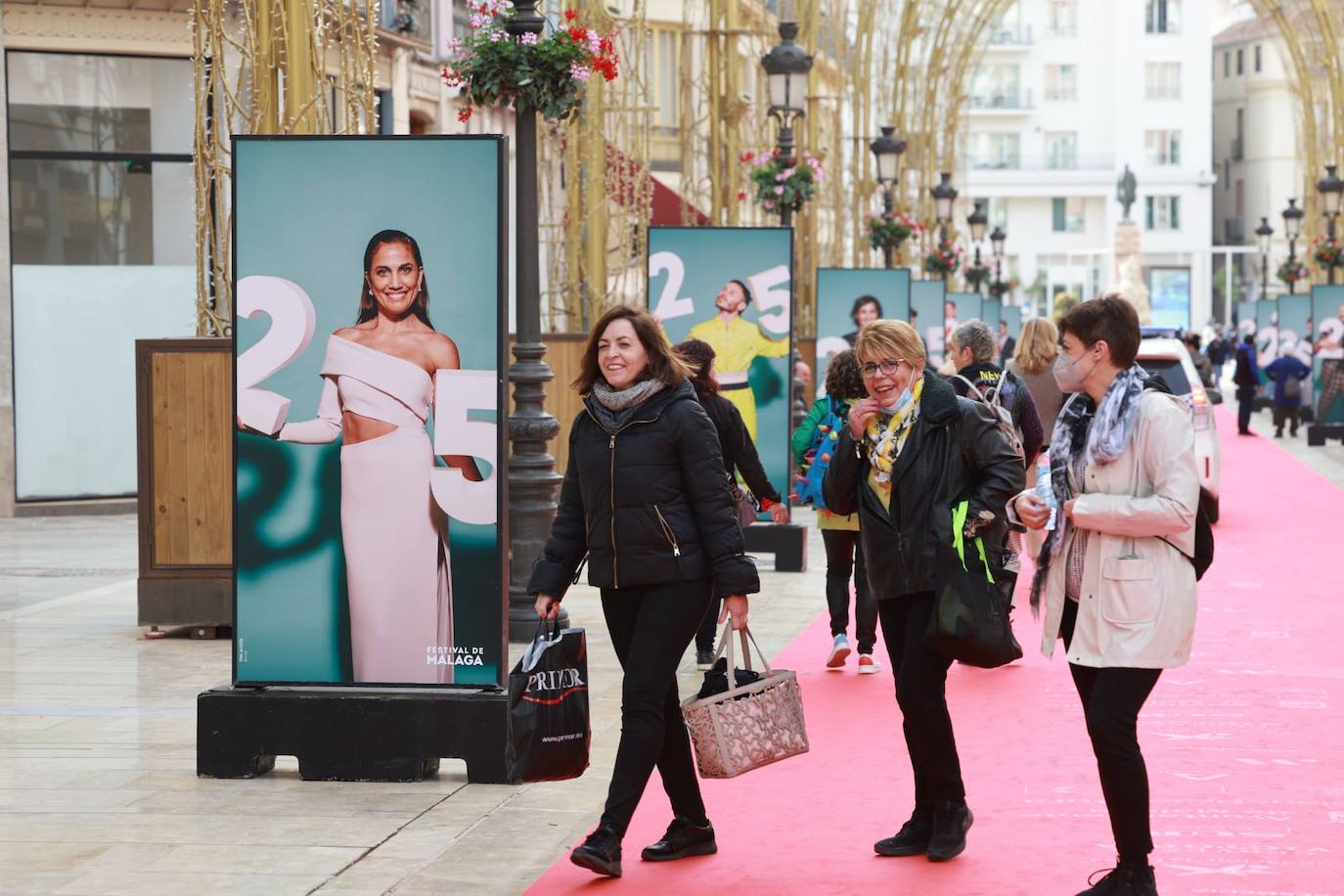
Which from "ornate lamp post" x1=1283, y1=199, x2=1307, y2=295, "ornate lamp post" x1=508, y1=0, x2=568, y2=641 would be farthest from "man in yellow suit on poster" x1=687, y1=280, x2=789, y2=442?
"ornate lamp post" x1=1283, y1=199, x2=1307, y2=295

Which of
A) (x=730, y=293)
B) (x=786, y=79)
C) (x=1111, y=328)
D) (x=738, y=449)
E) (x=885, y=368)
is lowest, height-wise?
(x=738, y=449)

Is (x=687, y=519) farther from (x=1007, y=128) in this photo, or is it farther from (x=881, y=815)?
(x=1007, y=128)

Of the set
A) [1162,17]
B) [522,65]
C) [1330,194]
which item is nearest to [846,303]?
[522,65]

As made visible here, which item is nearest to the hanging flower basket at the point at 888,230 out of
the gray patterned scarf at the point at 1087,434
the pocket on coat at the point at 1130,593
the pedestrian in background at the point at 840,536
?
the pedestrian in background at the point at 840,536

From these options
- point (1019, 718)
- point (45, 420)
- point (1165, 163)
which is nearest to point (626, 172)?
point (45, 420)

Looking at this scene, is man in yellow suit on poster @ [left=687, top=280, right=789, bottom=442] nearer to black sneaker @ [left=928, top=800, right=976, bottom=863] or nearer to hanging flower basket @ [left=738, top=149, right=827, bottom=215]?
hanging flower basket @ [left=738, top=149, right=827, bottom=215]

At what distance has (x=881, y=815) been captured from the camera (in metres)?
7.98

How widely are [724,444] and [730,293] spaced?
587 centimetres

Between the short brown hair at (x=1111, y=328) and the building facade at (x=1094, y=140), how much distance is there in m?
104

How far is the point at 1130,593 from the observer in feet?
20.9

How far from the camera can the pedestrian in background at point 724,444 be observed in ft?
32.9

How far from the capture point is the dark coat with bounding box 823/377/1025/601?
713cm

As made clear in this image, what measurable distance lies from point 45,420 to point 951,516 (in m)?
16.9

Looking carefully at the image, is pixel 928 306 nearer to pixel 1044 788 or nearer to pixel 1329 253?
pixel 1329 253
